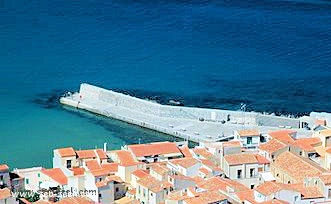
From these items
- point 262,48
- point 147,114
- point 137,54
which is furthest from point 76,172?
point 262,48

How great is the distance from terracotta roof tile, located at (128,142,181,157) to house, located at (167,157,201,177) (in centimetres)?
168

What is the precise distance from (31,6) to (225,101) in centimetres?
3113

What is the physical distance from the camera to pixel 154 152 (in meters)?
40.7

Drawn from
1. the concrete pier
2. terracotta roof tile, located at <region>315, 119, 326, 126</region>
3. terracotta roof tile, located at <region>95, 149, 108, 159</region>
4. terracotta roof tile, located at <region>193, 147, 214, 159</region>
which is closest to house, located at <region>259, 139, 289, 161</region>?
terracotta roof tile, located at <region>193, 147, 214, 159</region>

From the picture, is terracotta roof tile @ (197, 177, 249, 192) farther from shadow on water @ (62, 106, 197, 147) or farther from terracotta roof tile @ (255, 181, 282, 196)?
shadow on water @ (62, 106, 197, 147)

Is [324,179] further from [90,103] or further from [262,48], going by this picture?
[262,48]

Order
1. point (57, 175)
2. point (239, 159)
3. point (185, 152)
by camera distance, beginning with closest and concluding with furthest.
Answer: point (239, 159) → point (57, 175) → point (185, 152)

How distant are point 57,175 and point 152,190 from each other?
5278mm

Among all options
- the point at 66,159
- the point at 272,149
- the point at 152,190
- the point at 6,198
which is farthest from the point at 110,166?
the point at 272,149

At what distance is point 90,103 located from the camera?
56.7 m

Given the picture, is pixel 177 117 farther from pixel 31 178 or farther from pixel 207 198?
pixel 207 198

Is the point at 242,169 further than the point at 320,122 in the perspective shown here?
No

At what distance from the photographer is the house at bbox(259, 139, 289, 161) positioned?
39875mm

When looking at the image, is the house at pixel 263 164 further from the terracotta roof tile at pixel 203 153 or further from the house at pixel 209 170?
the terracotta roof tile at pixel 203 153
